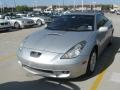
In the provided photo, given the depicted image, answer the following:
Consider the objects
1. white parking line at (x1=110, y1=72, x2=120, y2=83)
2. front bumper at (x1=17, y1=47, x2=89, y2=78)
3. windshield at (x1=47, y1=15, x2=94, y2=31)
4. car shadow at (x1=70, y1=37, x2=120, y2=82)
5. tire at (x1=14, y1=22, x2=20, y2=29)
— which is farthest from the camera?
tire at (x1=14, y1=22, x2=20, y2=29)

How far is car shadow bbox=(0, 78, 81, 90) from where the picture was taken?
207 inches

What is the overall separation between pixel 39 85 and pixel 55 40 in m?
1.14

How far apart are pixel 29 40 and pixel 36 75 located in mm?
890

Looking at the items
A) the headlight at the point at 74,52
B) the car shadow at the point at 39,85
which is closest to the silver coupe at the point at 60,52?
the headlight at the point at 74,52

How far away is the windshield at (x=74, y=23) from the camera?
675 centimetres

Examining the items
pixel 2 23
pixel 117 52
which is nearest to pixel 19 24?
pixel 2 23

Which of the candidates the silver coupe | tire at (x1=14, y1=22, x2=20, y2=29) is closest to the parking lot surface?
the silver coupe

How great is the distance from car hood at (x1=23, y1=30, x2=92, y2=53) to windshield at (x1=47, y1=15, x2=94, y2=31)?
366 mm

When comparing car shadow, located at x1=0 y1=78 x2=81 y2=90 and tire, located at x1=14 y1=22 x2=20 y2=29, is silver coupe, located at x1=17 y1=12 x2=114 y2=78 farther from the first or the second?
tire, located at x1=14 y1=22 x2=20 y2=29

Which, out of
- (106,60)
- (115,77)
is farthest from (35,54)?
(106,60)

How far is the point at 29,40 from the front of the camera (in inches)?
237

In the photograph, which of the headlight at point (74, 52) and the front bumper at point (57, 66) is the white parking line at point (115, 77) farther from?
the headlight at point (74, 52)

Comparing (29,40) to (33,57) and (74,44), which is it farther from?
(74,44)

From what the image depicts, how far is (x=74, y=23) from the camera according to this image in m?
6.98
